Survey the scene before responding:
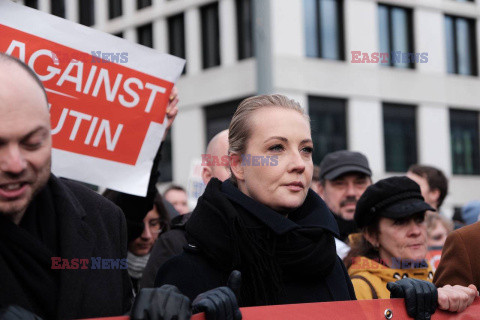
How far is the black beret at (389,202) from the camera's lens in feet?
13.4

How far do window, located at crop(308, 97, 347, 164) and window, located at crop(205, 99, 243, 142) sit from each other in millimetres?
2172

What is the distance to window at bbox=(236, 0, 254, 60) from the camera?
21734 millimetres

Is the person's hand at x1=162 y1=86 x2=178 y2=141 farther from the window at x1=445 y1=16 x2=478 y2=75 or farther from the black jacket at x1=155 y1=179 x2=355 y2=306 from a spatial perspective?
the window at x1=445 y1=16 x2=478 y2=75

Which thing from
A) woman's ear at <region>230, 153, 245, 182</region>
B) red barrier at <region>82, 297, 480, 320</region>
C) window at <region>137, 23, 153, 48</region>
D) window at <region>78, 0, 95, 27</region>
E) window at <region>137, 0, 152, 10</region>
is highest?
window at <region>78, 0, 95, 27</region>

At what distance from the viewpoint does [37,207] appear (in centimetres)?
243

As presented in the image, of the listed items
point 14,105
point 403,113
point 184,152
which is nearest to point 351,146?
point 403,113

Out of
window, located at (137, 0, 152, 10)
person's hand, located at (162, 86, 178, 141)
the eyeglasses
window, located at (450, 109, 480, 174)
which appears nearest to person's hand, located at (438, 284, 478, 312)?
person's hand, located at (162, 86, 178, 141)

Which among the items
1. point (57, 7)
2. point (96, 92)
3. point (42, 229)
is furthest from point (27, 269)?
point (57, 7)

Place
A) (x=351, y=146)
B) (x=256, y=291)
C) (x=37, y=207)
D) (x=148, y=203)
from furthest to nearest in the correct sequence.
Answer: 1. (x=351, y=146)
2. (x=148, y=203)
3. (x=256, y=291)
4. (x=37, y=207)

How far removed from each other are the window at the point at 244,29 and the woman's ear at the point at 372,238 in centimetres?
1766

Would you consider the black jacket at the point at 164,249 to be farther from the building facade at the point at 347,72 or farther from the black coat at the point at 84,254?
the building facade at the point at 347,72

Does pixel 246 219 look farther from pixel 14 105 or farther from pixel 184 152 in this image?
pixel 184 152

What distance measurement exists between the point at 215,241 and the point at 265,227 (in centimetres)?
18

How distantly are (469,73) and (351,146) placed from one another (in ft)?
Answer: 16.9
